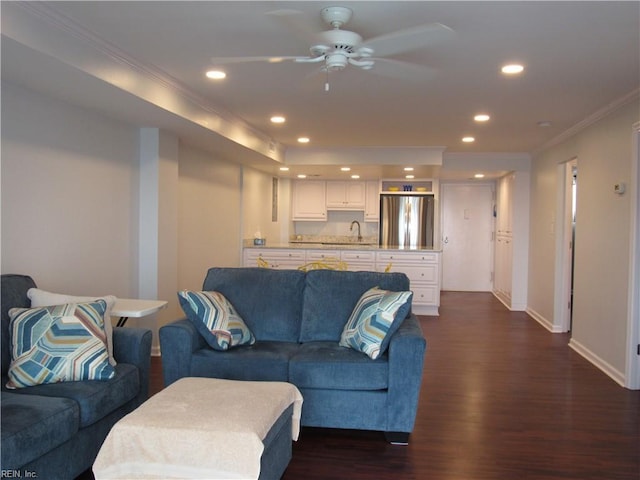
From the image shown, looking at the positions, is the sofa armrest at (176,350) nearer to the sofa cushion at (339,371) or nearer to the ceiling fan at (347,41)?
the sofa cushion at (339,371)

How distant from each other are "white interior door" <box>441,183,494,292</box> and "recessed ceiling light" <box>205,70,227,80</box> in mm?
6702

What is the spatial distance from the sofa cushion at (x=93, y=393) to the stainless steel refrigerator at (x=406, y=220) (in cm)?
685

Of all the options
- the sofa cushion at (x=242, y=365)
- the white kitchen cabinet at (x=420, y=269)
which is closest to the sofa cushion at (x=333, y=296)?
the sofa cushion at (x=242, y=365)

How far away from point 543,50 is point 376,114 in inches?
78.5

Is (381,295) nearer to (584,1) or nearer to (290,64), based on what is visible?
(290,64)

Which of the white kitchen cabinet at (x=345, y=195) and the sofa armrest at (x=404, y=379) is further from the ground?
the white kitchen cabinet at (x=345, y=195)

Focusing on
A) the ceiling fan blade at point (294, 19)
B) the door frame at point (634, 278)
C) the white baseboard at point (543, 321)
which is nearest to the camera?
the ceiling fan blade at point (294, 19)

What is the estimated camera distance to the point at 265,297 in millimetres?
3639

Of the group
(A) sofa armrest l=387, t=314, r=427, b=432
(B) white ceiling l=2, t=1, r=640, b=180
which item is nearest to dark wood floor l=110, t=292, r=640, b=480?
(A) sofa armrest l=387, t=314, r=427, b=432

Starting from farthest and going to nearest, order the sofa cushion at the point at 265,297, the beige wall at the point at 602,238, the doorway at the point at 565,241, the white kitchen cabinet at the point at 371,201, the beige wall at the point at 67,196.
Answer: the white kitchen cabinet at the point at 371,201
the doorway at the point at 565,241
the beige wall at the point at 602,238
the sofa cushion at the point at 265,297
the beige wall at the point at 67,196

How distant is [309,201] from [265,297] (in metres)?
5.95

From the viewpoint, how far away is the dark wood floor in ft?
8.68

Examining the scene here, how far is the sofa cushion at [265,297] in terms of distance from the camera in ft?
11.6

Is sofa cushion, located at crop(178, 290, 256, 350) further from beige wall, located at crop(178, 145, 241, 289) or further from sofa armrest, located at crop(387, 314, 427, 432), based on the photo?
beige wall, located at crop(178, 145, 241, 289)
